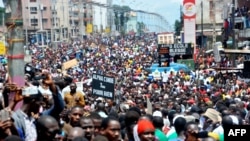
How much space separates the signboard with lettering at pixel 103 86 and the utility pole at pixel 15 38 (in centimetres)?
477

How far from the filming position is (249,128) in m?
5.42

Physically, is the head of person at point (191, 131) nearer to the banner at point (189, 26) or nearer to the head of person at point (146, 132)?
Result: the head of person at point (146, 132)

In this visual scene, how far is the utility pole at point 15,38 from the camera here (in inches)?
288

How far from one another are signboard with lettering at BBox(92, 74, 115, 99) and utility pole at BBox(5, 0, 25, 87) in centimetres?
477

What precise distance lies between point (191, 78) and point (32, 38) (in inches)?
2491

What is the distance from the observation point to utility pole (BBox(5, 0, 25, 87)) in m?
7.32

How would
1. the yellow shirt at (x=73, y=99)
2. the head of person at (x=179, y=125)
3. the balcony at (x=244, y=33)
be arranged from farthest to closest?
the balcony at (x=244, y=33)
the yellow shirt at (x=73, y=99)
the head of person at (x=179, y=125)

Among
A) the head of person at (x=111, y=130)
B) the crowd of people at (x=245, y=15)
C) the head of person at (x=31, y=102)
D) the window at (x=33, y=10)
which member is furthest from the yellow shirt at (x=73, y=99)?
the window at (x=33, y=10)

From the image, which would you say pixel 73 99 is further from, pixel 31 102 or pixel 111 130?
pixel 111 130

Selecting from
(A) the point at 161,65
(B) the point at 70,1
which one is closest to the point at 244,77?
(A) the point at 161,65

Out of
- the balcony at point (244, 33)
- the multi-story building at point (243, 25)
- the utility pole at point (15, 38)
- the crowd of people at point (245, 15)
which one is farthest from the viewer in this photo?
the crowd of people at point (245, 15)

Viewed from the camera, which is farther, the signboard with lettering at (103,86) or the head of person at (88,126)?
the signboard with lettering at (103,86)

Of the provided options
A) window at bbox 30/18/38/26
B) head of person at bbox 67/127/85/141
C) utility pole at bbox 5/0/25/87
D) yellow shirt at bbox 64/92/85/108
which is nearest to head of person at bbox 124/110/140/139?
head of person at bbox 67/127/85/141

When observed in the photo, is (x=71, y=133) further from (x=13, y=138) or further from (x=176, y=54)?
(x=176, y=54)
